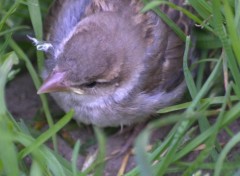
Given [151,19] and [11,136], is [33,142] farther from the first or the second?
[151,19]

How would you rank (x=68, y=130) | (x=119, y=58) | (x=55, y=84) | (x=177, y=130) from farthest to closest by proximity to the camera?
(x=68, y=130), (x=119, y=58), (x=55, y=84), (x=177, y=130)

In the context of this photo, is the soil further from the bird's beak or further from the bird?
the bird's beak

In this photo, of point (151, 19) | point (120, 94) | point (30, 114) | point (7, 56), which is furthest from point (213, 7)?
point (30, 114)

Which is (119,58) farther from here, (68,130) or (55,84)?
(68,130)

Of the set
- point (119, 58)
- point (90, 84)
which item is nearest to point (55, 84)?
point (90, 84)

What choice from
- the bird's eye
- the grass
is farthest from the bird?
the grass

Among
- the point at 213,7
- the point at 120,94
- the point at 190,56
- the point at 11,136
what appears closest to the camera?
the point at 11,136
